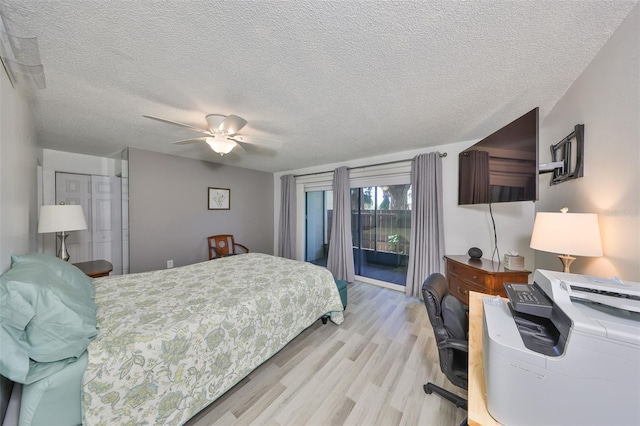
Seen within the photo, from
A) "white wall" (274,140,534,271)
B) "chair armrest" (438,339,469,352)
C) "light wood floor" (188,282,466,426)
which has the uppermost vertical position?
"white wall" (274,140,534,271)

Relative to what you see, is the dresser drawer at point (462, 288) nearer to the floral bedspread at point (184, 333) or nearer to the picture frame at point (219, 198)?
the floral bedspread at point (184, 333)

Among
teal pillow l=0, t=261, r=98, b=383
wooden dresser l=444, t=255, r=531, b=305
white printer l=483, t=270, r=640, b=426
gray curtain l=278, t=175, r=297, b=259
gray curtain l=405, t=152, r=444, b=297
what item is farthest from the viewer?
gray curtain l=278, t=175, r=297, b=259

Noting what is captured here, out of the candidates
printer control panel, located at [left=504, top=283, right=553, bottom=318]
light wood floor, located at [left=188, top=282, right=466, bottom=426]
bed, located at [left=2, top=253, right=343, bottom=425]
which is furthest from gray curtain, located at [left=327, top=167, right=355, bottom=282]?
printer control panel, located at [left=504, top=283, right=553, bottom=318]

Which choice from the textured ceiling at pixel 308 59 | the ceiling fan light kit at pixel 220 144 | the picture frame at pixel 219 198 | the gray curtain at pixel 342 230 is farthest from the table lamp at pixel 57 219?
the gray curtain at pixel 342 230

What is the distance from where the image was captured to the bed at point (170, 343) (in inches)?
37.8

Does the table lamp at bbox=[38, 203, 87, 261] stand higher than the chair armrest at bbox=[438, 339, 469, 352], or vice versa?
the table lamp at bbox=[38, 203, 87, 261]

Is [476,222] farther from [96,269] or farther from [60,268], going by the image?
[96,269]

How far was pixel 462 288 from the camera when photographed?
2299 mm

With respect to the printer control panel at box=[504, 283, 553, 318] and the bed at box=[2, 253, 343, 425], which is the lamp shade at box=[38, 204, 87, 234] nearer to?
the bed at box=[2, 253, 343, 425]

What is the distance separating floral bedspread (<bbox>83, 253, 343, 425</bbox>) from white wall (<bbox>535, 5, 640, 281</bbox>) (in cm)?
206

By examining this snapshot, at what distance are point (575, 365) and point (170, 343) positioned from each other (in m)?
1.73

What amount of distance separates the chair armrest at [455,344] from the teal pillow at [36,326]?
6.25 ft

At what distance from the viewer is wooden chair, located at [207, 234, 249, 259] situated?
3.83 metres

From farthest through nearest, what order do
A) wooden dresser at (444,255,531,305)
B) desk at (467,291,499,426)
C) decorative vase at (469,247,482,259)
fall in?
decorative vase at (469,247,482,259)
wooden dresser at (444,255,531,305)
desk at (467,291,499,426)
